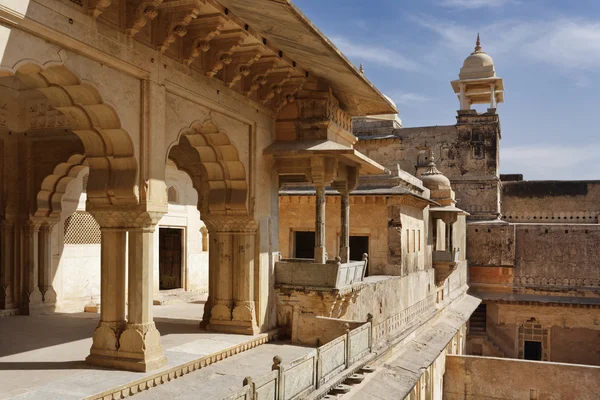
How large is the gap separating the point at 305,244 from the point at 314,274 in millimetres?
5954

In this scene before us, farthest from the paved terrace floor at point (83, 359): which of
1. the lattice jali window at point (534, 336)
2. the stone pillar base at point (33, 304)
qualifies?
the lattice jali window at point (534, 336)

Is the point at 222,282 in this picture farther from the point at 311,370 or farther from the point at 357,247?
the point at 357,247

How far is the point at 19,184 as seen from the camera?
11039 mm

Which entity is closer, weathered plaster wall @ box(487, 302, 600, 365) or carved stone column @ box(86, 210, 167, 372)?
carved stone column @ box(86, 210, 167, 372)

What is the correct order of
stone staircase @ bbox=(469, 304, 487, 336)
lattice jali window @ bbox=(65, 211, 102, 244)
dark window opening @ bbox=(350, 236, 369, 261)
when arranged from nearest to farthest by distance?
lattice jali window @ bbox=(65, 211, 102, 244) → dark window opening @ bbox=(350, 236, 369, 261) → stone staircase @ bbox=(469, 304, 487, 336)

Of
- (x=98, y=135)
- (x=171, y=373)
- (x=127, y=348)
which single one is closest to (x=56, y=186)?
(x=98, y=135)

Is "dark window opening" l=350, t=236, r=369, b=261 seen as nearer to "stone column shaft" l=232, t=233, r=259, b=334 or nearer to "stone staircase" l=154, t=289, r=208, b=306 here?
"stone staircase" l=154, t=289, r=208, b=306

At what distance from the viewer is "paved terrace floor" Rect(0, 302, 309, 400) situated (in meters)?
6.17

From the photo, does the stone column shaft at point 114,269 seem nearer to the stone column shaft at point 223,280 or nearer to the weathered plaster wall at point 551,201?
the stone column shaft at point 223,280

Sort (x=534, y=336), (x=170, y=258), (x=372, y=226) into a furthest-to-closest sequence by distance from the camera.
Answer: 1. (x=534, y=336)
2. (x=170, y=258)
3. (x=372, y=226)

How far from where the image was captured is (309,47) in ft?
27.3

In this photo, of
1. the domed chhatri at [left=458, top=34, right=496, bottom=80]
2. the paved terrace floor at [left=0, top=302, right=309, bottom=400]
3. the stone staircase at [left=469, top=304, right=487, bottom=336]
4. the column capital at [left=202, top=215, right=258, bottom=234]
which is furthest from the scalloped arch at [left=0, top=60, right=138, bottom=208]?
the domed chhatri at [left=458, top=34, right=496, bottom=80]

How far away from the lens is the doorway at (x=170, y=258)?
16.6 m

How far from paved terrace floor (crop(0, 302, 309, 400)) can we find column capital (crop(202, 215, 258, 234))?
5.55 ft
